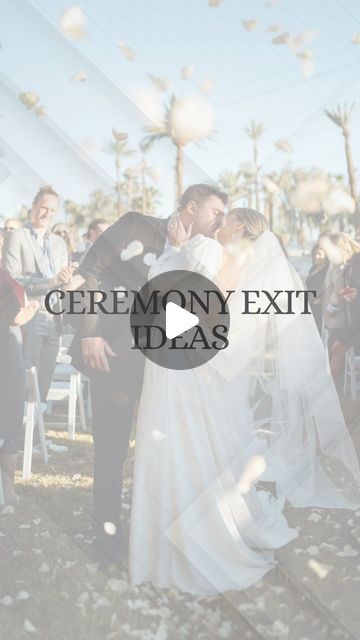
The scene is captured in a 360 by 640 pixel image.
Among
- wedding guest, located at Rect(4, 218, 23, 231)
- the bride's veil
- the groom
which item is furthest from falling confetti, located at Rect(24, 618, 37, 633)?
wedding guest, located at Rect(4, 218, 23, 231)

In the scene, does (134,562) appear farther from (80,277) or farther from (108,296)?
(80,277)

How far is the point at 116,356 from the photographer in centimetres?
255

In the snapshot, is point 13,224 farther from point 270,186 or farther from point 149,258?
point 270,186

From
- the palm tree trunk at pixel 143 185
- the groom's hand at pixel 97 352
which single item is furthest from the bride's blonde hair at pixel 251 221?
the groom's hand at pixel 97 352

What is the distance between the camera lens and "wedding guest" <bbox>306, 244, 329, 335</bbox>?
3.93 m

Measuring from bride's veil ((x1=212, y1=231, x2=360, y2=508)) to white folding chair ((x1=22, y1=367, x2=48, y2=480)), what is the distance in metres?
0.94

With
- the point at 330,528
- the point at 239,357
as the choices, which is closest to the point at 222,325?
the point at 239,357

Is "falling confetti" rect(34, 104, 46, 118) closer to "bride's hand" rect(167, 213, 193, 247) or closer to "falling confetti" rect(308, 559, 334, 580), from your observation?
"bride's hand" rect(167, 213, 193, 247)

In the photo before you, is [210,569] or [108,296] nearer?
[210,569]

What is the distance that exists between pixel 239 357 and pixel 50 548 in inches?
36.8

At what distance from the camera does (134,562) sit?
2.38m

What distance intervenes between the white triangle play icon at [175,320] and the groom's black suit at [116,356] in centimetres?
14

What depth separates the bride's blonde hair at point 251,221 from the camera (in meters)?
2.97

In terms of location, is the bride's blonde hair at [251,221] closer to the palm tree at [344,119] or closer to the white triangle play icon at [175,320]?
the palm tree at [344,119]
